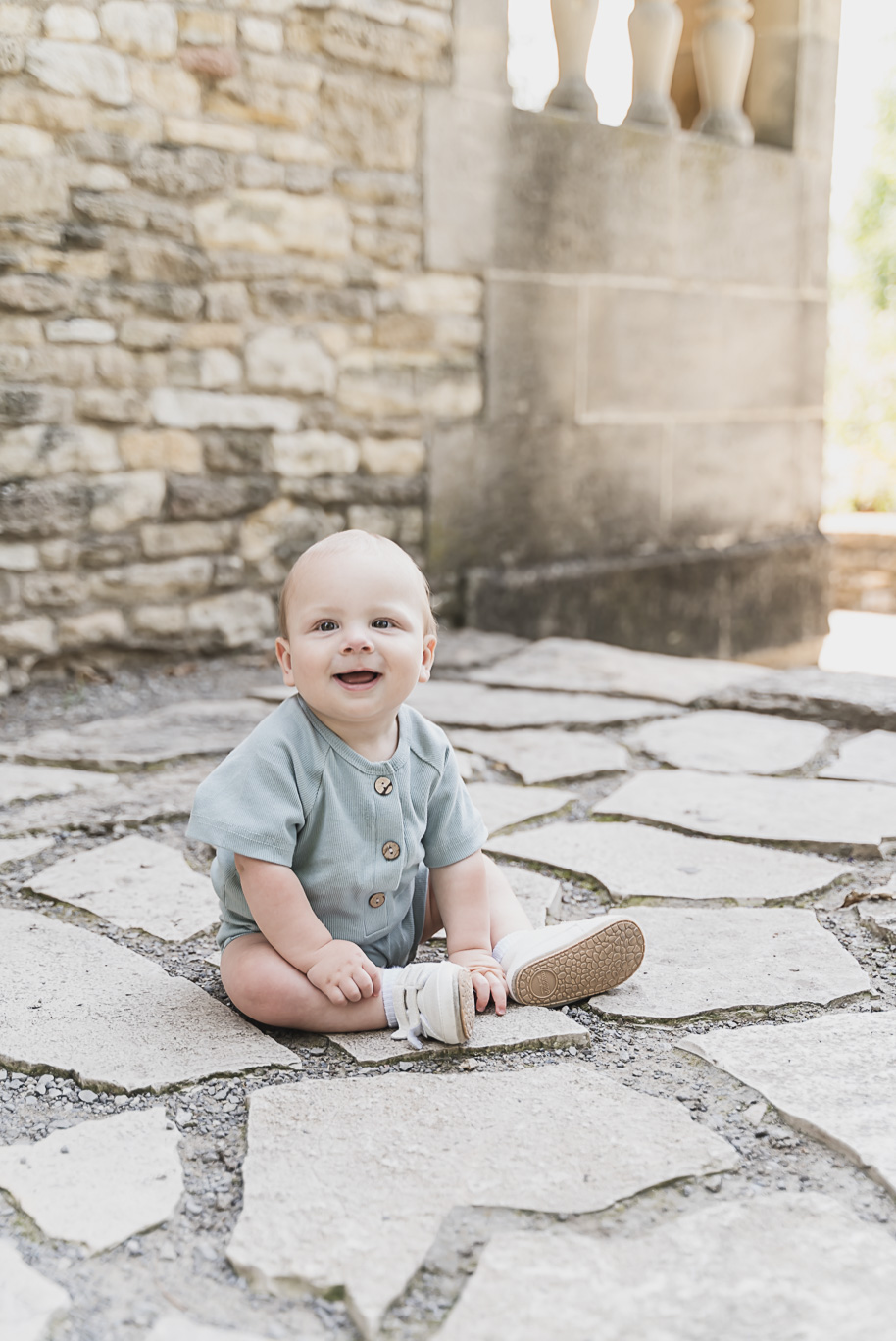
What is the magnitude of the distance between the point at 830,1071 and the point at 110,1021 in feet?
2.97

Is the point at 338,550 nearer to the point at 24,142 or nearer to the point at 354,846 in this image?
the point at 354,846

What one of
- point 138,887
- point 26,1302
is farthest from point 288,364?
point 26,1302

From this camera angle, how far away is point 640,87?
498 centimetres

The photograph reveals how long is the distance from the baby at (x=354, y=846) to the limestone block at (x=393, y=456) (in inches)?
104

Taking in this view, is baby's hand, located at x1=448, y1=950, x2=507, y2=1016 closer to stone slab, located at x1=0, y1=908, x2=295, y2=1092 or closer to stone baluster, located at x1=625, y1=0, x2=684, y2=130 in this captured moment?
stone slab, located at x1=0, y1=908, x2=295, y2=1092

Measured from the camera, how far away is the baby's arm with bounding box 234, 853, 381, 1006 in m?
1.52

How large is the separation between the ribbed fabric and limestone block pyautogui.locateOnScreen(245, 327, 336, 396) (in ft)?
8.13

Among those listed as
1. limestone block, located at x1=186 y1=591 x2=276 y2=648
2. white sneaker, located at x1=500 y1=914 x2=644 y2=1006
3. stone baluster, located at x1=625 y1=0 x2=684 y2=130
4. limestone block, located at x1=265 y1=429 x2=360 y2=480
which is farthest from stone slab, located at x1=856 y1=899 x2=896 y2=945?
stone baluster, located at x1=625 y1=0 x2=684 y2=130

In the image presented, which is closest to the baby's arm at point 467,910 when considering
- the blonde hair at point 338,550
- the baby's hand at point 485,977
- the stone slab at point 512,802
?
the baby's hand at point 485,977

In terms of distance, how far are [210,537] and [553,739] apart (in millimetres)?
1477

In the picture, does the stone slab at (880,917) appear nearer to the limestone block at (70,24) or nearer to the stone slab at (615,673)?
the stone slab at (615,673)

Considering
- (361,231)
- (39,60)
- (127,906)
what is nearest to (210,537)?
(361,231)

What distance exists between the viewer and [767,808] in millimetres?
2482

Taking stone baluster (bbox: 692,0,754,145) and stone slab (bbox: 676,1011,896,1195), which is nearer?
stone slab (bbox: 676,1011,896,1195)
